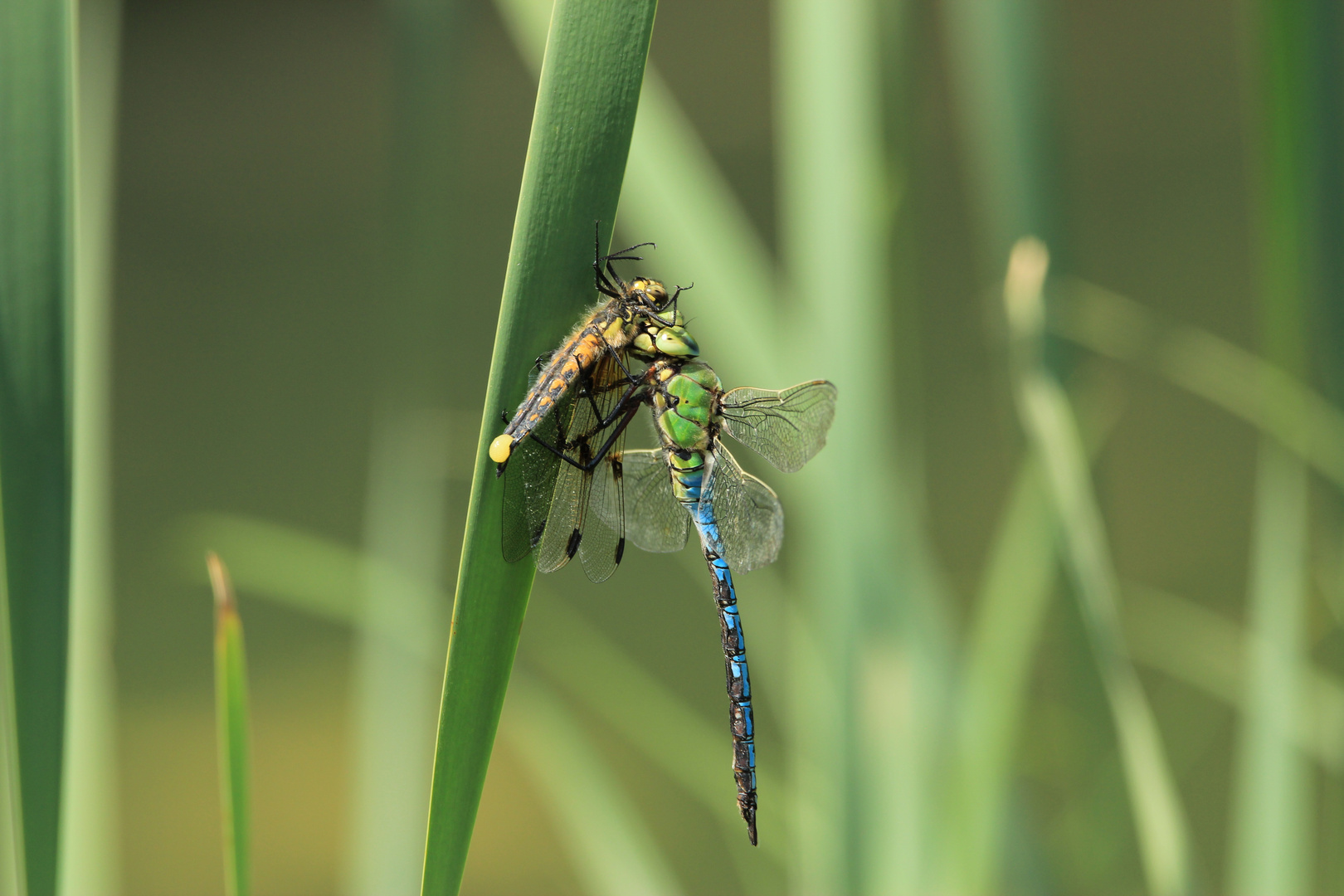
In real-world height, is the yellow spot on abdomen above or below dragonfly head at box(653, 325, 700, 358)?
below

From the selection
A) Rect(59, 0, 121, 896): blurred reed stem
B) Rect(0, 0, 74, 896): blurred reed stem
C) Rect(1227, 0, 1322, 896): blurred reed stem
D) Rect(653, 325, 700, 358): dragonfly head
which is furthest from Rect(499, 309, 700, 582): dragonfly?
Rect(1227, 0, 1322, 896): blurred reed stem

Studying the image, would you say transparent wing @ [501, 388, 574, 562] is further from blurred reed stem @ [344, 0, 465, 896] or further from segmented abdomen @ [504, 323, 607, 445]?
blurred reed stem @ [344, 0, 465, 896]

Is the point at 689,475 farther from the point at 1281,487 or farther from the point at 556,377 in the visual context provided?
the point at 1281,487

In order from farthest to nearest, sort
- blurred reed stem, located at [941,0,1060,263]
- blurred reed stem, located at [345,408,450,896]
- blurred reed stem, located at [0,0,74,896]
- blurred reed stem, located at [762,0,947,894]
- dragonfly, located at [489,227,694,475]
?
blurred reed stem, located at [345,408,450,896] < blurred reed stem, located at [941,0,1060,263] < blurred reed stem, located at [762,0,947,894] < dragonfly, located at [489,227,694,475] < blurred reed stem, located at [0,0,74,896]

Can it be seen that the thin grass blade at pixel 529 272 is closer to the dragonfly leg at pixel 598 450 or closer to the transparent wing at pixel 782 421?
the dragonfly leg at pixel 598 450

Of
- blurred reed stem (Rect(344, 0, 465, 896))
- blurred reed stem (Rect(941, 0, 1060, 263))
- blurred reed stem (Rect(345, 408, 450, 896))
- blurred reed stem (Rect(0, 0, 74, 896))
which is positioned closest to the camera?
blurred reed stem (Rect(0, 0, 74, 896))

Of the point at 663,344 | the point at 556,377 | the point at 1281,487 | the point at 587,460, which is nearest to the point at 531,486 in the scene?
the point at 556,377

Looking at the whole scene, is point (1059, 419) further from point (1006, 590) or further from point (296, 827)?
point (296, 827)
